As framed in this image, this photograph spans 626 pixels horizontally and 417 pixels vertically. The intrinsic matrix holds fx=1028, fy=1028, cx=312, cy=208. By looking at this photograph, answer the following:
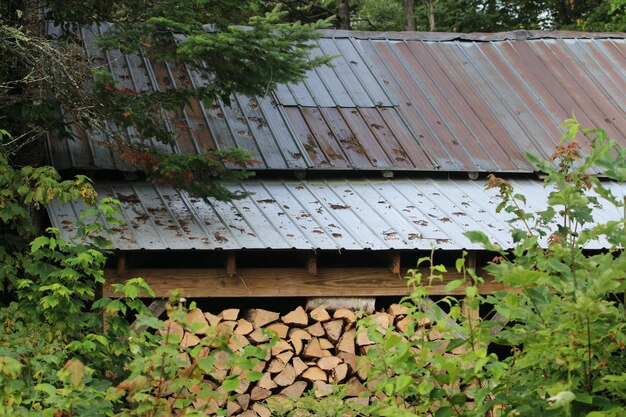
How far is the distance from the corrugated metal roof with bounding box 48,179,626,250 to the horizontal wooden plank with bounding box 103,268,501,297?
0.38m

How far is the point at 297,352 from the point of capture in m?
8.78

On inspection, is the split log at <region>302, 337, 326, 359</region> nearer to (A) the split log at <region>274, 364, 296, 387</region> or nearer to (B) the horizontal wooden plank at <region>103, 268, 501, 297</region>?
(A) the split log at <region>274, 364, 296, 387</region>

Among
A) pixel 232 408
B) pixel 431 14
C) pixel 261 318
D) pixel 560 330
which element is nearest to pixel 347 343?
pixel 261 318

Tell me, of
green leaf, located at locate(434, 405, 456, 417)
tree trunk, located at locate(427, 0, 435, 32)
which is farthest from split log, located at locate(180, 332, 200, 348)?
tree trunk, located at locate(427, 0, 435, 32)

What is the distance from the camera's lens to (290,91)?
1162 centimetres

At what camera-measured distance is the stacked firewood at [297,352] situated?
8617 millimetres

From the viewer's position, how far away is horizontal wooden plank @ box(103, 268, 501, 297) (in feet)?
29.3

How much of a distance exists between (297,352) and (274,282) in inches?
27.6

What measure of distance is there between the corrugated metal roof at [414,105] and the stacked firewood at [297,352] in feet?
6.14

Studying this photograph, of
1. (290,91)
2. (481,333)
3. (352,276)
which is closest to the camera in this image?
(481,333)

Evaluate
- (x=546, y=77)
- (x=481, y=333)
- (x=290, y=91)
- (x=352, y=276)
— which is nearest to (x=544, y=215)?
(x=481, y=333)

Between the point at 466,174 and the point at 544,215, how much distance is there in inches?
226

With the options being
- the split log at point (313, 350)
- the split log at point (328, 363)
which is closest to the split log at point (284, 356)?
the split log at point (313, 350)

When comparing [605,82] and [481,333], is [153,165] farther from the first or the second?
[605,82]
